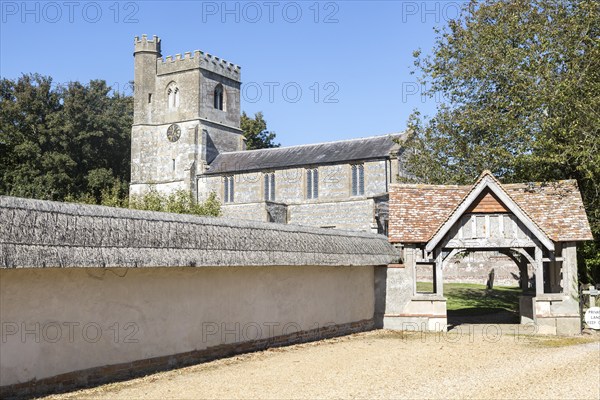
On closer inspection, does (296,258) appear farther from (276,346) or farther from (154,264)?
(154,264)

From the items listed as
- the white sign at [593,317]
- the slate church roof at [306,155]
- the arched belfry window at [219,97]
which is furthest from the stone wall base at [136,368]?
the arched belfry window at [219,97]

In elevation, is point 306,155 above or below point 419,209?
above

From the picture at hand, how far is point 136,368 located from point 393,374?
482 centimetres

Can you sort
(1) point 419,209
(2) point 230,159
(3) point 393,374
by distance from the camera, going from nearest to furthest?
(3) point 393,374, (1) point 419,209, (2) point 230,159

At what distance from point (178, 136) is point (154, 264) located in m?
48.3

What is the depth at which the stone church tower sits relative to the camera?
58062 mm

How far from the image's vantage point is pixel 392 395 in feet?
34.7

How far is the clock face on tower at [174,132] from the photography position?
59.0 meters

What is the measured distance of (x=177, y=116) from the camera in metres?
59.2

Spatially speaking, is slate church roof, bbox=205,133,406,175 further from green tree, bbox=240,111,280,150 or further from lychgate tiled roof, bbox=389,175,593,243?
lychgate tiled roof, bbox=389,175,593,243

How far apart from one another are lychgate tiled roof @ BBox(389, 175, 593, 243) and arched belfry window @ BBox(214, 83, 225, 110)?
4095cm

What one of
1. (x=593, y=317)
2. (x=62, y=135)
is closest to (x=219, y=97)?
(x=62, y=135)

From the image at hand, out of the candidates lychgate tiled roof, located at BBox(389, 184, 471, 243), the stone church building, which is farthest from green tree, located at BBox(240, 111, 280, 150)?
lychgate tiled roof, located at BBox(389, 184, 471, 243)

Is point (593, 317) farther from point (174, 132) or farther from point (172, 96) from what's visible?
point (172, 96)
